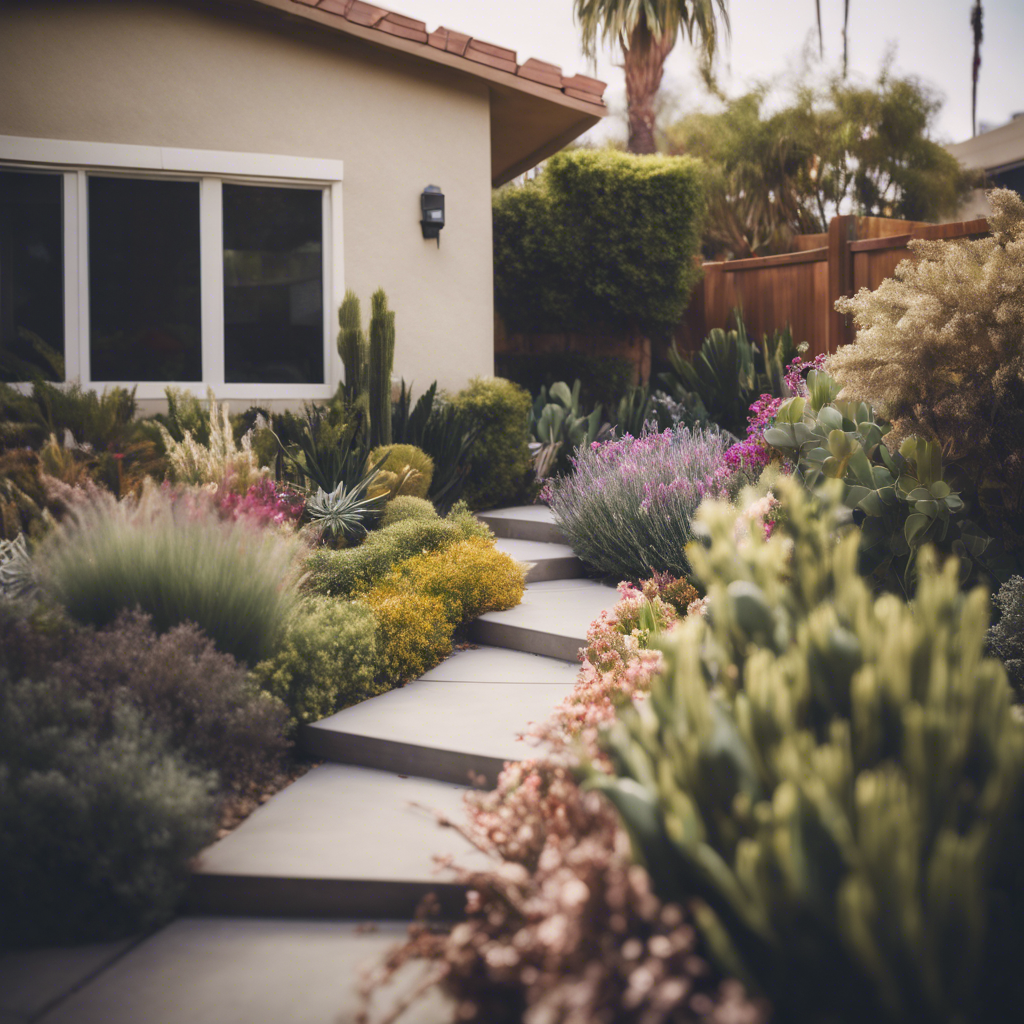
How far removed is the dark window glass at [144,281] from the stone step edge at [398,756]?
14.4 feet

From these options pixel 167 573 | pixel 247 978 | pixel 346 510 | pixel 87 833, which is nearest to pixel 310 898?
pixel 247 978

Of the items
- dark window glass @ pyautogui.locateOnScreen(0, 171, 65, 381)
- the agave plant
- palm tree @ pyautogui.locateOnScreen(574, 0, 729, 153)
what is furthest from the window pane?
palm tree @ pyautogui.locateOnScreen(574, 0, 729, 153)

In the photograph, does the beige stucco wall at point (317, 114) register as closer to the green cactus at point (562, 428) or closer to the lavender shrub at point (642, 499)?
the green cactus at point (562, 428)

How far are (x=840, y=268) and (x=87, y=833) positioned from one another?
7838 mm

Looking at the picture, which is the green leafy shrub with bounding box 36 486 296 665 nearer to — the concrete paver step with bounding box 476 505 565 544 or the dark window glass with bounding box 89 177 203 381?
the concrete paver step with bounding box 476 505 565 544

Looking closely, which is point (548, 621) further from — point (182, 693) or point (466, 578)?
point (182, 693)

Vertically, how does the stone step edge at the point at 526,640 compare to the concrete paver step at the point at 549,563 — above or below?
below

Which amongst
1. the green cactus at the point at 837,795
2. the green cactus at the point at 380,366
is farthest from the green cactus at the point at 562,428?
the green cactus at the point at 837,795

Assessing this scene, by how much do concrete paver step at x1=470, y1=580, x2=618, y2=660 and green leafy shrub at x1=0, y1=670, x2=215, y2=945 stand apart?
2.17m

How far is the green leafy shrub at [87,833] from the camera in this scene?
7.98 feet

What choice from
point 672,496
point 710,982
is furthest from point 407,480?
point 710,982

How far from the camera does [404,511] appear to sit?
18.3 ft

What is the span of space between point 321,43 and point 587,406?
4.37m

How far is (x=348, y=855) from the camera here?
275 centimetres
